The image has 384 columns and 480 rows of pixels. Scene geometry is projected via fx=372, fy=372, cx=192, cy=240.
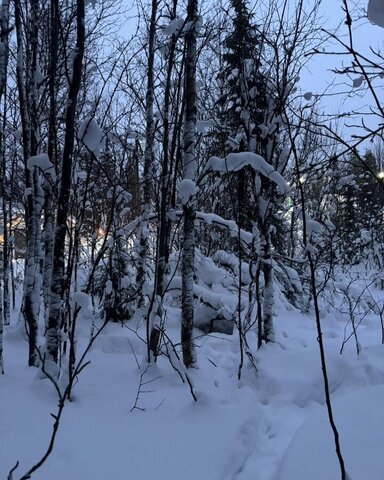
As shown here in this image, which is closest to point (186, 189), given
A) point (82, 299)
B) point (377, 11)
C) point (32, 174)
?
point (82, 299)

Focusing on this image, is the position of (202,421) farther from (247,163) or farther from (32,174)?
(32,174)

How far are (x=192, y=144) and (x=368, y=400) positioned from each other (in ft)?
10.8

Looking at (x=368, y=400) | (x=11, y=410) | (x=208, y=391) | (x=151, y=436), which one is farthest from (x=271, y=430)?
(x=11, y=410)

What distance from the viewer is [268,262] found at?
589 centimetres

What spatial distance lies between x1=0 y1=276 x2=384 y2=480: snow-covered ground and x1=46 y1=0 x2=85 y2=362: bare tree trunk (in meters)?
0.49

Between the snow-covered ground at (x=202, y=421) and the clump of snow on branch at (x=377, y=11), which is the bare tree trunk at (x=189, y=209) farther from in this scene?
the clump of snow on branch at (x=377, y=11)

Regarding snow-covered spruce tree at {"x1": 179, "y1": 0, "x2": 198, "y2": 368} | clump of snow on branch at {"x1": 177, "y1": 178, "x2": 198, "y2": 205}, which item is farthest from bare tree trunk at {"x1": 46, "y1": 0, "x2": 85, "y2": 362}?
snow-covered spruce tree at {"x1": 179, "y1": 0, "x2": 198, "y2": 368}

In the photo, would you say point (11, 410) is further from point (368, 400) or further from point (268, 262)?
point (268, 262)

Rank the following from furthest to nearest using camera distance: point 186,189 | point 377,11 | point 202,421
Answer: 1. point 186,189
2. point 202,421
3. point 377,11

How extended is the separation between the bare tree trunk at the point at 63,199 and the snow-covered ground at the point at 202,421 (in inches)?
19.3

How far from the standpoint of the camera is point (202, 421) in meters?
3.32

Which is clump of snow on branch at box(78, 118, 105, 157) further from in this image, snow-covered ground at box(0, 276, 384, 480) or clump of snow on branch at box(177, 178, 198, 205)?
snow-covered ground at box(0, 276, 384, 480)

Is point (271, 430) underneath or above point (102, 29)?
underneath

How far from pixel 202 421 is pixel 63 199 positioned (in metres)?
2.39
